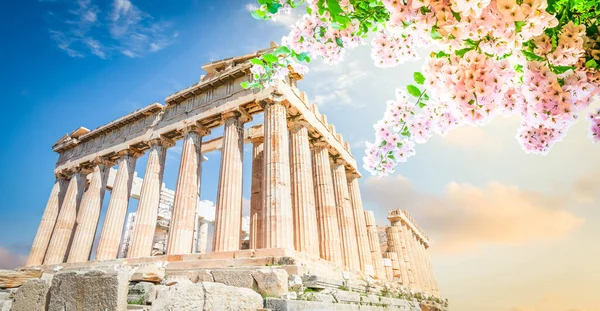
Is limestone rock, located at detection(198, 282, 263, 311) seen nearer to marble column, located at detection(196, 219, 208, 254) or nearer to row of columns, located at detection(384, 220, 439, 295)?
row of columns, located at detection(384, 220, 439, 295)

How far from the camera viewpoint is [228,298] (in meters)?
4.94

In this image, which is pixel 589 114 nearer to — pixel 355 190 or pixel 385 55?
pixel 385 55

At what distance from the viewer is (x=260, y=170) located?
16.8 meters

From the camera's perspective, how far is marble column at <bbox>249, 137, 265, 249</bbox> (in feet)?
47.0

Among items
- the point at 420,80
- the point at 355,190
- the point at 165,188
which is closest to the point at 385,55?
the point at 420,80

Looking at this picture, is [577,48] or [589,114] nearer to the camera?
[577,48]

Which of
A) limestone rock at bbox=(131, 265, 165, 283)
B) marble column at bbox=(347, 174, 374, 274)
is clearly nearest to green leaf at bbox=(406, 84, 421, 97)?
limestone rock at bbox=(131, 265, 165, 283)

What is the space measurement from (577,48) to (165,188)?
2816 cm

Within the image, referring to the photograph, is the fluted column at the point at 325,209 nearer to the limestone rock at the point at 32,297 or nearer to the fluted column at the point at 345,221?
the fluted column at the point at 345,221

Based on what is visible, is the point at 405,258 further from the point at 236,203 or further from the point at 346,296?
the point at 346,296

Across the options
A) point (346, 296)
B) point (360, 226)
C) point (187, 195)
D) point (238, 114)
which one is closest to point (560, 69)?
point (346, 296)

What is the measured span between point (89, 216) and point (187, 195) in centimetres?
920

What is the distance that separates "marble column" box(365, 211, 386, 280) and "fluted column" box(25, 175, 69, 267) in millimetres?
21736

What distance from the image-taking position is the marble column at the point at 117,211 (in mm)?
16633
